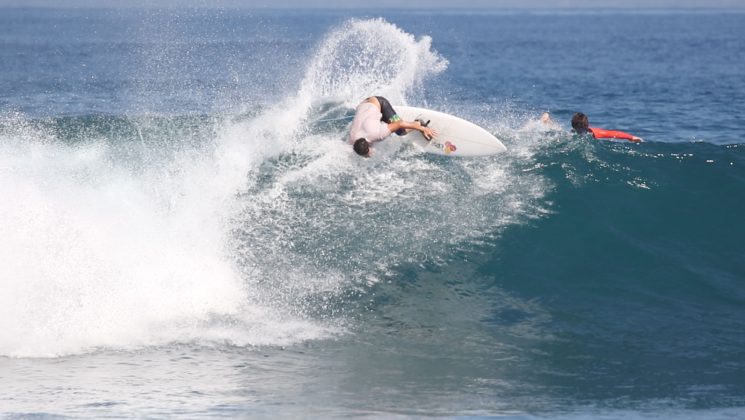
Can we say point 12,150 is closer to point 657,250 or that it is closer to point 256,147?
point 256,147

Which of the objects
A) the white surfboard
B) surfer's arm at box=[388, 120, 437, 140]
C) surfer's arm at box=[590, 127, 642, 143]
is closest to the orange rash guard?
surfer's arm at box=[590, 127, 642, 143]

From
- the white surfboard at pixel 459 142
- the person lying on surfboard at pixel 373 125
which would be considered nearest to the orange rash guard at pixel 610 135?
the white surfboard at pixel 459 142

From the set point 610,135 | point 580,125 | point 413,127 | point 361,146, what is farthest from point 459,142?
point 610,135

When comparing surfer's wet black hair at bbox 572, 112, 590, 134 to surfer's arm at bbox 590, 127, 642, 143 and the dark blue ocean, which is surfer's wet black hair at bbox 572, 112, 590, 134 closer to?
surfer's arm at bbox 590, 127, 642, 143

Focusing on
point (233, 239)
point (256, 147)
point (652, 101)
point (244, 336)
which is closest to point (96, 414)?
point (244, 336)

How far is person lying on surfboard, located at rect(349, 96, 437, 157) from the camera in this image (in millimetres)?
12742

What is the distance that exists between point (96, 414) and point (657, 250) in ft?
24.4

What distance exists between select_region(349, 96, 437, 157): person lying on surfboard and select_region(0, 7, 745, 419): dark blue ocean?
482mm

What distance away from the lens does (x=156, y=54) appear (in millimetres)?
48219

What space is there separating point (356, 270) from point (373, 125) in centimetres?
266

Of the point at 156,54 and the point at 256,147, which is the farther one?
the point at 156,54

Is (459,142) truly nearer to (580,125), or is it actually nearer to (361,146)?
(361,146)

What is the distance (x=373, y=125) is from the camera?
506 inches

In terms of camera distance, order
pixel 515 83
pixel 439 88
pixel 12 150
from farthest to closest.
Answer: pixel 515 83 → pixel 439 88 → pixel 12 150
